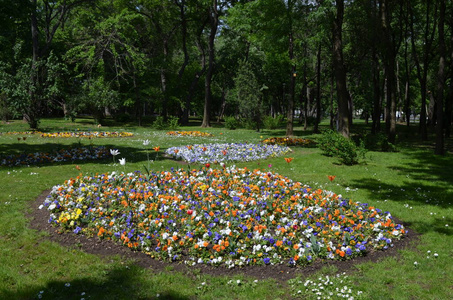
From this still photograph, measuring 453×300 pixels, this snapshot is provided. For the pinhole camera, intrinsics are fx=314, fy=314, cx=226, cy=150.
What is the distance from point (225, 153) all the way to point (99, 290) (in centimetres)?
891

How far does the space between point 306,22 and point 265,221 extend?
17.3 metres

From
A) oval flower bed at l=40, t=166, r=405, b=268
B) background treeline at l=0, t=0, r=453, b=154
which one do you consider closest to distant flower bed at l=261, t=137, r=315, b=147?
background treeline at l=0, t=0, r=453, b=154

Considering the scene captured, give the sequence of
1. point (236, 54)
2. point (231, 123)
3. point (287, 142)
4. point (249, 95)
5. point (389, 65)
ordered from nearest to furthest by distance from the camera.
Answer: point (389, 65) < point (287, 142) < point (249, 95) < point (231, 123) < point (236, 54)

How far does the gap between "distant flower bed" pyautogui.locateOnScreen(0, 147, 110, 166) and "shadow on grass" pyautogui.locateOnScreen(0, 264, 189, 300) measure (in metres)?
8.30

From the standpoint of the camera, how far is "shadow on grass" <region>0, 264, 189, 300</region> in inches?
155

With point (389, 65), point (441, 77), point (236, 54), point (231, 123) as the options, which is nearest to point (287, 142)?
point (389, 65)

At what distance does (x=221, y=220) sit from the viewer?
18.8 ft

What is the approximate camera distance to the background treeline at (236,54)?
57.7 ft

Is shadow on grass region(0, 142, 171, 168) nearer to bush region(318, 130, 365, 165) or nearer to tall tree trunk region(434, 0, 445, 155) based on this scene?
bush region(318, 130, 365, 165)

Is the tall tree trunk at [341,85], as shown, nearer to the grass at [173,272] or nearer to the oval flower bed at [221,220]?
the grass at [173,272]

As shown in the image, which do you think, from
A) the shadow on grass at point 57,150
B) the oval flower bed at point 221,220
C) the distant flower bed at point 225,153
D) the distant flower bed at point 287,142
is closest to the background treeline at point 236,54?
the distant flower bed at point 287,142

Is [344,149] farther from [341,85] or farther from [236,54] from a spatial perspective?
[236,54]

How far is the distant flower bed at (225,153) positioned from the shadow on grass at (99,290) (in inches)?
291

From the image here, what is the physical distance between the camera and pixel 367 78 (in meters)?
39.8
